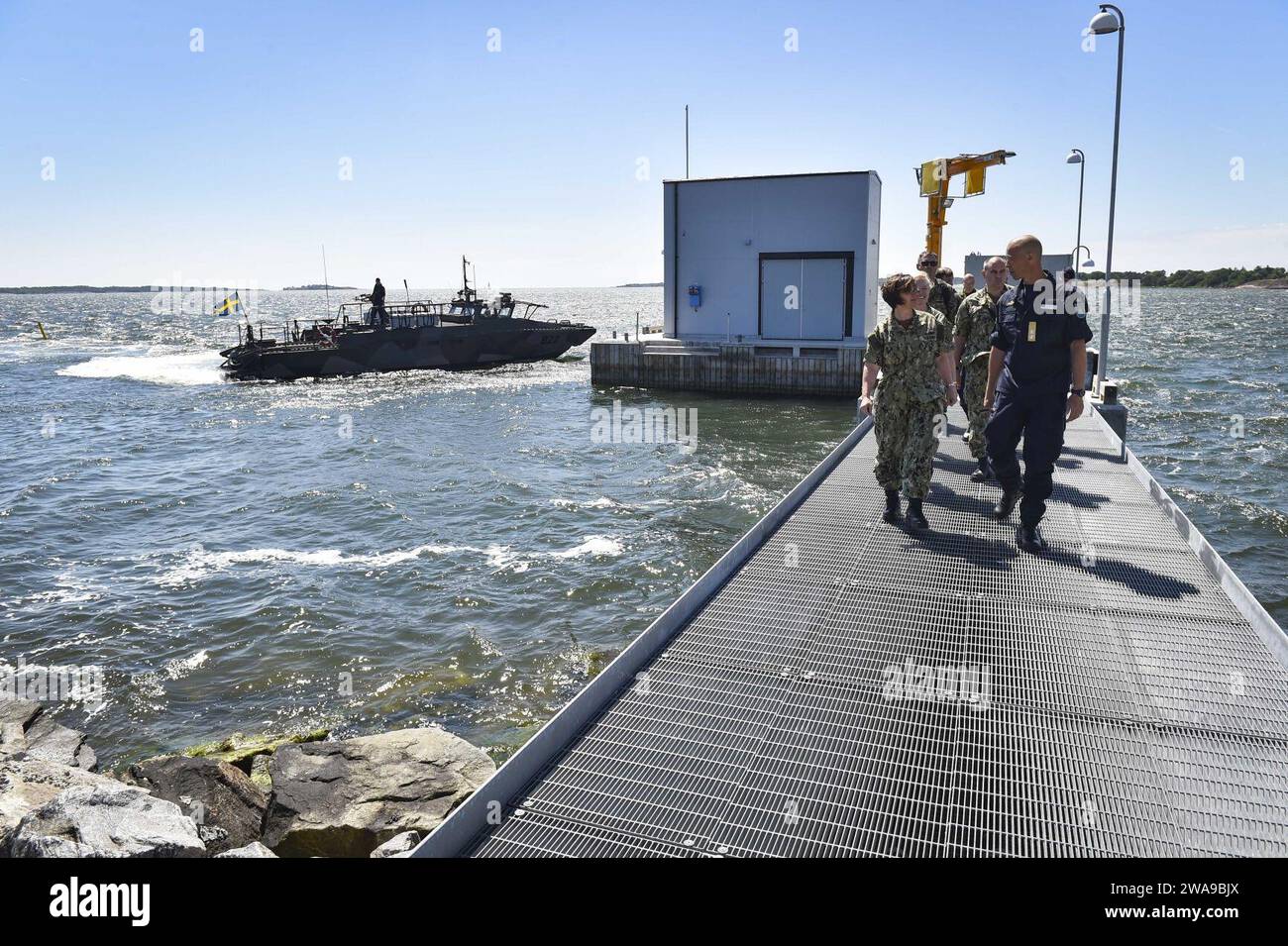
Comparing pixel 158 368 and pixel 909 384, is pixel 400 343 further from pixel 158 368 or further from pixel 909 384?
pixel 909 384

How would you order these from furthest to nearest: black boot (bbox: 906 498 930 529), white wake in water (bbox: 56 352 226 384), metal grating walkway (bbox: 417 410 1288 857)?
white wake in water (bbox: 56 352 226 384) → black boot (bbox: 906 498 930 529) → metal grating walkway (bbox: 417 410 1288 857)

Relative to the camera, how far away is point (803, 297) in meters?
27.4

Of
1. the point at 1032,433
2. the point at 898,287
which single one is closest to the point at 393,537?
the point at 898,287

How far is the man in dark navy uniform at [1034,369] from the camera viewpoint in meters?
5.61

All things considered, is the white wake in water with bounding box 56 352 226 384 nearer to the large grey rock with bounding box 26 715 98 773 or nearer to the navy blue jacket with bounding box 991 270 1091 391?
the large grey rock with bounding box 26 715 98 773

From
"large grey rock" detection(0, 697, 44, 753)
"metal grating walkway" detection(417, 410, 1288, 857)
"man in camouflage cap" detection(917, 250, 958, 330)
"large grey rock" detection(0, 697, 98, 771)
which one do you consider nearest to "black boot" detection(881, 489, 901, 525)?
"metal grating walkway" detection(417, 410, 1288, 857)

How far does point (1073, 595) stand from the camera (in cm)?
542

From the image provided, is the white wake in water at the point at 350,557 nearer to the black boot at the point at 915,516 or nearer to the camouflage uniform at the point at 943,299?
the camouflage uniform at the point at 943,299

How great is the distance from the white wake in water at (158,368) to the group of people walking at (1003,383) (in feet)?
119

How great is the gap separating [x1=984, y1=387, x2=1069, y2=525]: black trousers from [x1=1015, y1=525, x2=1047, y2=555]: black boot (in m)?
0.06

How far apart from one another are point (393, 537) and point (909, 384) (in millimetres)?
9119

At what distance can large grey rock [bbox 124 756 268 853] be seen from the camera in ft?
18.9
